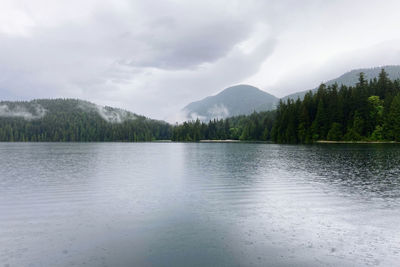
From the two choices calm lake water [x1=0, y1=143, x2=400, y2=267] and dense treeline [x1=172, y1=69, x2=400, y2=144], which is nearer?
calm lake water [x1=0, y1=143, x2=400, y2=267]

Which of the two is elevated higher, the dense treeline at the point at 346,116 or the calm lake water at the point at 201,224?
the dense treeline at the point at 346,116

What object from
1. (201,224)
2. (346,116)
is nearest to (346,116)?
(346,116)

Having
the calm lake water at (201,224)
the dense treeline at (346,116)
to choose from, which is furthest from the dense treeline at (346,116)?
the calm lake water at (201,224)

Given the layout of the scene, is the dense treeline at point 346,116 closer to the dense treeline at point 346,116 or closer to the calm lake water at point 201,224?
the dense treeline at point 346,116

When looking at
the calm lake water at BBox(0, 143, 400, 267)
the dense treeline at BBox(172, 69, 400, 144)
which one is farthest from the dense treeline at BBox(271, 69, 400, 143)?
the calm lake water at BBox(0, 143, 400, 267)

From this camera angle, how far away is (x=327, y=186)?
2611 centimetres

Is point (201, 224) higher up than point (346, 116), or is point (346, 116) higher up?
point (346, 116)

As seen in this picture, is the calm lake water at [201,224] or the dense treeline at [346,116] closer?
the calm lake water at [201,224]

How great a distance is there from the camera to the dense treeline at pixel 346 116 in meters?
126

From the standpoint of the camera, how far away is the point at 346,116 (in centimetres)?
13725

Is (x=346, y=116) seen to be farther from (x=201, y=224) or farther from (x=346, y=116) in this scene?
(x=201, y=224)

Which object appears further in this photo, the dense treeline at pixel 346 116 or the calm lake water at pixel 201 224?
the dense treeline at pixel 346 116

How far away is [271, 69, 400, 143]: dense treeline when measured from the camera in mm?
126438

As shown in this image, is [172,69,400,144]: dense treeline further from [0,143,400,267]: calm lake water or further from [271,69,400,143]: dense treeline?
[0,143,400,267]: calm lake water
